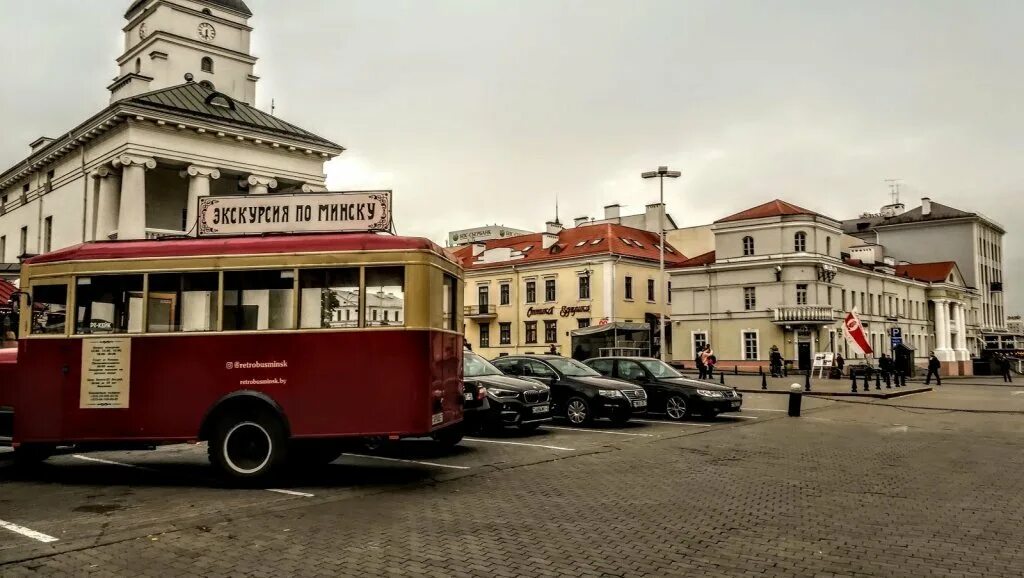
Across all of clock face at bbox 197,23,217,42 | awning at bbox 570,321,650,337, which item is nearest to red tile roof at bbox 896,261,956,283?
awning at bbox 570,321,650,337

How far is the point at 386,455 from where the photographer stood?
42.7 feet

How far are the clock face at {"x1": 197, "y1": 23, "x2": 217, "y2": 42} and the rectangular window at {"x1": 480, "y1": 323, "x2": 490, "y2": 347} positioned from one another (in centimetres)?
3030

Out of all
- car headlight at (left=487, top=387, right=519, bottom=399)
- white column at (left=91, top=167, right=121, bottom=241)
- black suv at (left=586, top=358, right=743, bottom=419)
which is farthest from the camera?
white column at (left=91, top=167, right=121, bottom=241)

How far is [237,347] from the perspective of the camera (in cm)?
962

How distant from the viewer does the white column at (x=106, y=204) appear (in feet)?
118

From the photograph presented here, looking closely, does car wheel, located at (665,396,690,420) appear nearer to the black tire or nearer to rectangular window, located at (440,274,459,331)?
the black tire

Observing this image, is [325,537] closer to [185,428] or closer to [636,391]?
[185,428]

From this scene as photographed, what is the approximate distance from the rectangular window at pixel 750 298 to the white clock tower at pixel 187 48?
3460 cm

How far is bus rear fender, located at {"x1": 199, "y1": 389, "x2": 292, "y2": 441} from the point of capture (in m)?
9.54

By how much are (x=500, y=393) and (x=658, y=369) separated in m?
6.38

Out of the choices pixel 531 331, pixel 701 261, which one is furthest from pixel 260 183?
pixel 701 261

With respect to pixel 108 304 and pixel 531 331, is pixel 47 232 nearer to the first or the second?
pixel 531 331

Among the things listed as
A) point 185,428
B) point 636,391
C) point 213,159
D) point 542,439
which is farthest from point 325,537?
point 213,159

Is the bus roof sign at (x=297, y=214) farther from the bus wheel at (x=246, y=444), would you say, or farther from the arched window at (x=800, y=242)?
the arched window at (x=800, y=242)
